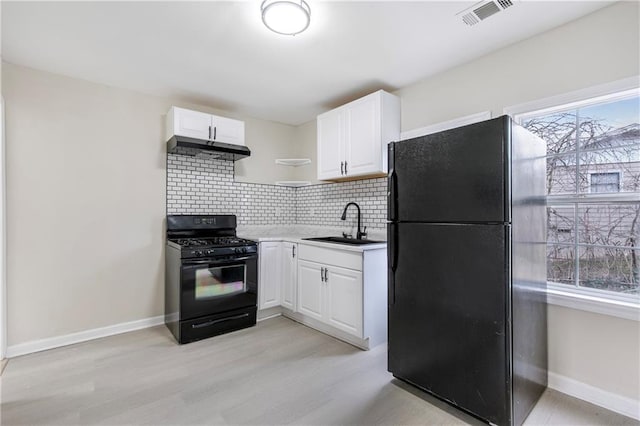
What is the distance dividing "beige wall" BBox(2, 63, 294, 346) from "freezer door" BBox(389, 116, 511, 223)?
258 cm

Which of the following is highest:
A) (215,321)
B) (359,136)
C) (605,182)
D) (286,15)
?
(286,15)

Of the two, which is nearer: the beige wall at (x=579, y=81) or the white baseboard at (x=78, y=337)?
the beige wall at (x=579, y=81)

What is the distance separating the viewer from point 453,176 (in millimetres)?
1837

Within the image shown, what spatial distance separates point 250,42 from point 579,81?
2.26 metres

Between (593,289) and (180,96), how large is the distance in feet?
12.9

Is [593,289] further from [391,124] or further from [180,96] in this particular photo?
[180,96]

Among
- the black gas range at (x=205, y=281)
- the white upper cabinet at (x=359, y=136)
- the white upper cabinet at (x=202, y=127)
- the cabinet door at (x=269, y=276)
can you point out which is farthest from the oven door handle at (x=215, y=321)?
the white upper cabinet at (x=202, y=127)

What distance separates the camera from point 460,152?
1812 mm

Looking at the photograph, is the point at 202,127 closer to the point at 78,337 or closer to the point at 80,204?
the point at 80,204

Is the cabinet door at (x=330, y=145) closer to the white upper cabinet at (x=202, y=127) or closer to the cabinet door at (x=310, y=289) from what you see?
the white upper cabinet at (x=202, y=127)

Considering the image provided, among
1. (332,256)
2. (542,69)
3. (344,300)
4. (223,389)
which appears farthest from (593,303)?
(223,389)

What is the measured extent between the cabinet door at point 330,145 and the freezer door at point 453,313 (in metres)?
1.40

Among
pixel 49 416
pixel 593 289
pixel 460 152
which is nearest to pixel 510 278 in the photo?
pixel 460 152

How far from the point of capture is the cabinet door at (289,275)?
341 centimetres
